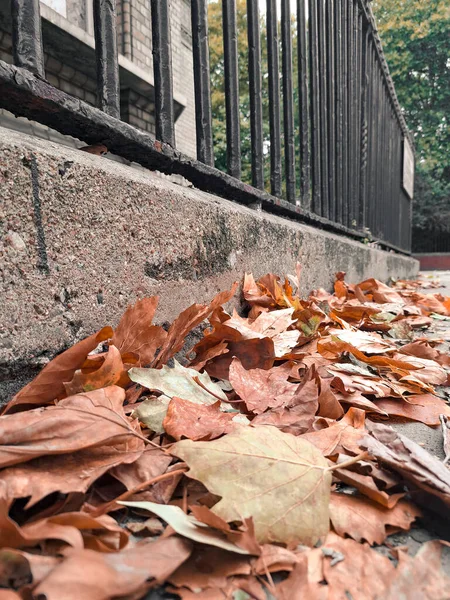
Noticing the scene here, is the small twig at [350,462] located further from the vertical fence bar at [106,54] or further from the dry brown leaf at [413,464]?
the vertical fence bar at [106,54]

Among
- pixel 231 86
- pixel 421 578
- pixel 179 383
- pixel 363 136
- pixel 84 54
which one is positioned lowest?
pixel 421 578

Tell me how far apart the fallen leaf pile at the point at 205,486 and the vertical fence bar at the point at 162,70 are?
2.31 ft

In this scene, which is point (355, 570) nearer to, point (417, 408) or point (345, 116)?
point (417, 408)

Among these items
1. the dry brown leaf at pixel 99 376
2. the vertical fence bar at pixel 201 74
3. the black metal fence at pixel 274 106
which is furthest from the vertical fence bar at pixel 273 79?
the dry brown leaf at pixel 99 376

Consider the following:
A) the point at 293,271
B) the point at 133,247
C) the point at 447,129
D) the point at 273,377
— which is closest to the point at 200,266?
the point at 133,247

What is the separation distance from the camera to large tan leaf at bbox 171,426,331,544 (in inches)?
19.0

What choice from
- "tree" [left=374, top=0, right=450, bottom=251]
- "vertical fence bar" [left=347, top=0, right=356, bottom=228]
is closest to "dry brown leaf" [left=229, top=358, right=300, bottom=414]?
"vertical fence bar" [left=347, top=0, right=356, bottom=228]

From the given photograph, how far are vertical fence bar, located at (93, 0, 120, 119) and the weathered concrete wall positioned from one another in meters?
0.20

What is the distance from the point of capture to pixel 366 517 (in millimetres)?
526

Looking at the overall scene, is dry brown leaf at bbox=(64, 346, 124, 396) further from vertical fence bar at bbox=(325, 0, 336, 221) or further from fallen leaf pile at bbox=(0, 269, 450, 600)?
vertical fence bar at bbox=(325, 0, 336, 221)

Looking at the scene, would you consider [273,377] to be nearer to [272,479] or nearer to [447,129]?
[272,479]

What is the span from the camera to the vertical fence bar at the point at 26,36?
0.92 m

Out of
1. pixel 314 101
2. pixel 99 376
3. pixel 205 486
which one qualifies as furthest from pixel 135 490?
pixel 314 101

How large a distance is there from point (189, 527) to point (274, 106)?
1.95 metres
